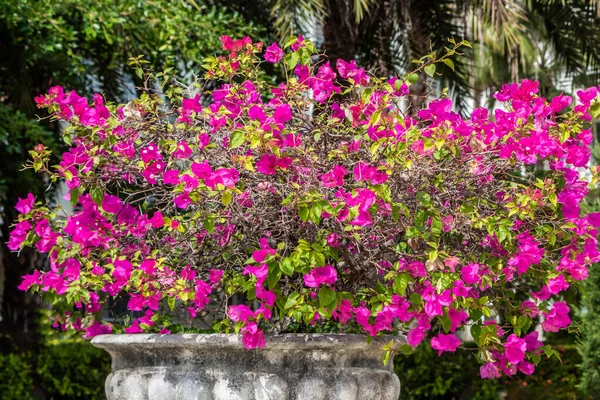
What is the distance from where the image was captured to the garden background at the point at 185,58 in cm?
740

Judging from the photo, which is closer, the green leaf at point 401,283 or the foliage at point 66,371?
the green leaf at point 401,283

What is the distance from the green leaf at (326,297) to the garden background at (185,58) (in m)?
4.36

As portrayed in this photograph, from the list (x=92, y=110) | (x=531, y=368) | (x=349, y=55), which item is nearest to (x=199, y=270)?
(x=92, y=110)

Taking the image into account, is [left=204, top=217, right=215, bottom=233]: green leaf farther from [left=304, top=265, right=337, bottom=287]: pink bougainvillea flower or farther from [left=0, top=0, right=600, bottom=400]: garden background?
[left=0, top=0, right=600, bottom=400]: garden background

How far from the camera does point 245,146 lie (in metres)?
3.21

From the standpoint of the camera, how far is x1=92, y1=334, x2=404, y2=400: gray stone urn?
3.22 meters

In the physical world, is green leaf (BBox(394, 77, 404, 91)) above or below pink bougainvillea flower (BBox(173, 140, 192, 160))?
above

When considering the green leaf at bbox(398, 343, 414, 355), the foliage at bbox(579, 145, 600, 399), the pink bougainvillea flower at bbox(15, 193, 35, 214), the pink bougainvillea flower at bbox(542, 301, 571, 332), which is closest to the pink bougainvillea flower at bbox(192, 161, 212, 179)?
the green leaf at bbox(398, 343, 414, 355)

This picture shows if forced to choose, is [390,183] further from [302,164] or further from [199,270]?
[199,270]

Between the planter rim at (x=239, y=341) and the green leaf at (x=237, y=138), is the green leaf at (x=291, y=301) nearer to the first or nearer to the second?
the planter rim at (x=239, y=341)

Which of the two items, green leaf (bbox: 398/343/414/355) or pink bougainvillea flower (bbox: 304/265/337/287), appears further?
green leaf (bbox: 398/343/414/355)

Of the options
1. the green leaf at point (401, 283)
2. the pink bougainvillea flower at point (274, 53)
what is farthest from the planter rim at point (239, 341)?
the pink bougainvillea flower at point (274, 53)

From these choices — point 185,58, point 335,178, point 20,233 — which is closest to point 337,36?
point 185,58

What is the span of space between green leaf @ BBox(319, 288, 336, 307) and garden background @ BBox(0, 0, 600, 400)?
4355mm
